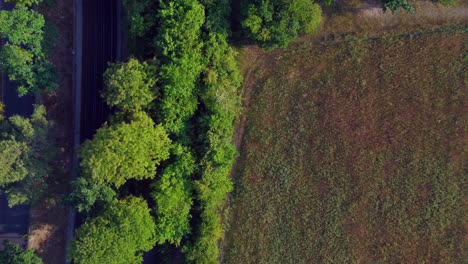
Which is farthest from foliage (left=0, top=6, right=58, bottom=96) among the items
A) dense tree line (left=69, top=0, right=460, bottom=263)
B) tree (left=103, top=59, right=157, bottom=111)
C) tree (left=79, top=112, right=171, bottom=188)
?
tree (left=79, top=112, right=171, bottom=188)

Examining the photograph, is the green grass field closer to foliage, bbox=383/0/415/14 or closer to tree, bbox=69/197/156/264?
foliage, bbox=383/0/415/14

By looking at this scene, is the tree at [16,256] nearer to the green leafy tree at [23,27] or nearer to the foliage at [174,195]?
the foliage at [174,195]

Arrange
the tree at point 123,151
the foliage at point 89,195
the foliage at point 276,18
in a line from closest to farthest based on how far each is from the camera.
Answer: the tree at point 123,151 → the foliage at point 89,195 → the foliage at point 276,18

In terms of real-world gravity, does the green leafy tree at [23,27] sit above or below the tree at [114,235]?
above

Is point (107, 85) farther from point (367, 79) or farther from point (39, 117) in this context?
point (367, 79)

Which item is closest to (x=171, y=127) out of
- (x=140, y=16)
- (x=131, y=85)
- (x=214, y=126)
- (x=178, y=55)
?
(x=214, y=126)

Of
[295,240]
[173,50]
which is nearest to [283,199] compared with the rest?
[295,240]

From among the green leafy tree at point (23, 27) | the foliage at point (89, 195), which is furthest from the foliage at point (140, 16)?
the foliage at point (89, 195)
